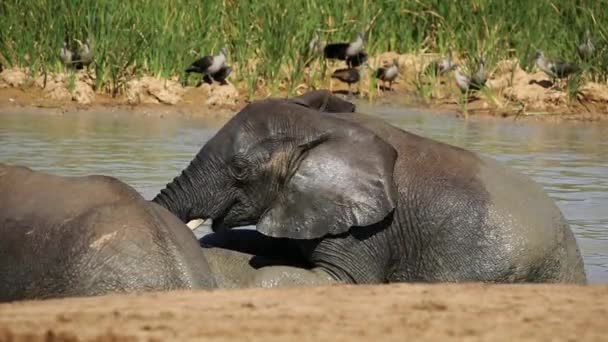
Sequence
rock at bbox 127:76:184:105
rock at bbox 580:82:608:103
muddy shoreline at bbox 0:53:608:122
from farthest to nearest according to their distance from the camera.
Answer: rock at bbox 580:82:608:103 < rock at bbox 127:76:184:105 < muddy shoreline at bbox 0:53:608:122

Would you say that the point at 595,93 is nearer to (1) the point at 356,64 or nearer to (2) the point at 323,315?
(1) the point at 356,64

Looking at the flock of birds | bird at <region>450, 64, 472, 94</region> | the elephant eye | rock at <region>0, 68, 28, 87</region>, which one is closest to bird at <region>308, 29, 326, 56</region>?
the flock of birds

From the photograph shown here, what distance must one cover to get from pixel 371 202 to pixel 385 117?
323 inches

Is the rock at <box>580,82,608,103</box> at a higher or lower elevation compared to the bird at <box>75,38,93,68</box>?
lower

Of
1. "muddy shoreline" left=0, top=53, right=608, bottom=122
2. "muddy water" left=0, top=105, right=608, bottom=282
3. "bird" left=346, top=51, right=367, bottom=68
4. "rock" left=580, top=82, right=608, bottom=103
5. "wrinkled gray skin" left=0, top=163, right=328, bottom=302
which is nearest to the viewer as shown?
Result: "wrinkled gray skin" left=0, top=163, right=328, bottom=302

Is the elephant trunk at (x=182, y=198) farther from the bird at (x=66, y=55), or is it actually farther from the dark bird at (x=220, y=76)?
the bird at (x=66, y=55)

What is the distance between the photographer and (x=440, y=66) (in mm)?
17203

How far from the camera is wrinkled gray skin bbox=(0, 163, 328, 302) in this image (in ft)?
18.5

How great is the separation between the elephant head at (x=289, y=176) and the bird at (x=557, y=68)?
929cm

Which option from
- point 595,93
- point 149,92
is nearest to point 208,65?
point 149,92

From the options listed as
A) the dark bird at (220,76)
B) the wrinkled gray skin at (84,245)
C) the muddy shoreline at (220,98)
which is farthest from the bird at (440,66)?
the wrinkled gray skin at (84,245)

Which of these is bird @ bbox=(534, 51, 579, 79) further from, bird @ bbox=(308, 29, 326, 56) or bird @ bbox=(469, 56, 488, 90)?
bird @ bbox=(308, 29, 326, 56)

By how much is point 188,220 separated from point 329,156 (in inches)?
30.3

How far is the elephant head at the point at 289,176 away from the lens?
284 inches
